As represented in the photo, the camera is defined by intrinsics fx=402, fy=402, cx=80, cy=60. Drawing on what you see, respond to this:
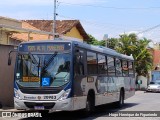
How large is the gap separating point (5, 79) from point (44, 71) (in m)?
5.34

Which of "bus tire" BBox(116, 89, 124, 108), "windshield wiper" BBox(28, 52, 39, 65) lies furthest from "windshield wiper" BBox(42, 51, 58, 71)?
"bus tire" BBox(116, 89, 124, 108)

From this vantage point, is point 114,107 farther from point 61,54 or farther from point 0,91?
point 61,54

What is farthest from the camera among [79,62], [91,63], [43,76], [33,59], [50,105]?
[91,63]

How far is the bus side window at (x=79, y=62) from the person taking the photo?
1454 centimetres

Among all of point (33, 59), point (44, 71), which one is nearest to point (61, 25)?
point (33, 59)

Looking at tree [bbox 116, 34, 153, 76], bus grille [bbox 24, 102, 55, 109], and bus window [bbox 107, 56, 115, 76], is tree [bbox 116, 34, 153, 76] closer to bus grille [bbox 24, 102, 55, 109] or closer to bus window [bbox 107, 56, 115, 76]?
bus window [bbox 107, 56, 115, 76]

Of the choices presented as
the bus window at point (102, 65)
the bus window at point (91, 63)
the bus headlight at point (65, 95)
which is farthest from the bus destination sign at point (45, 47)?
the bus window at point (102, 65)

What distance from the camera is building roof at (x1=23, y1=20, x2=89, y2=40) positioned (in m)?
42.6

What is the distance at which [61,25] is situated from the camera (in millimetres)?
44250

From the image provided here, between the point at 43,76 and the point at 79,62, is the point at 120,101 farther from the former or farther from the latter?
the point at 43,76

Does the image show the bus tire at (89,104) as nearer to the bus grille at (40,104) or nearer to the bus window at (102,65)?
the bus window at (102,65)

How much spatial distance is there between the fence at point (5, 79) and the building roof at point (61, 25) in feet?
72.0

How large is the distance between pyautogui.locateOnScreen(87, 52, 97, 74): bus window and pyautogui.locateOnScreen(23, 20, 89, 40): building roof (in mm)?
24240

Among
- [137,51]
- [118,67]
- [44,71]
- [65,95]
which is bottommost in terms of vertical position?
[65,95]
